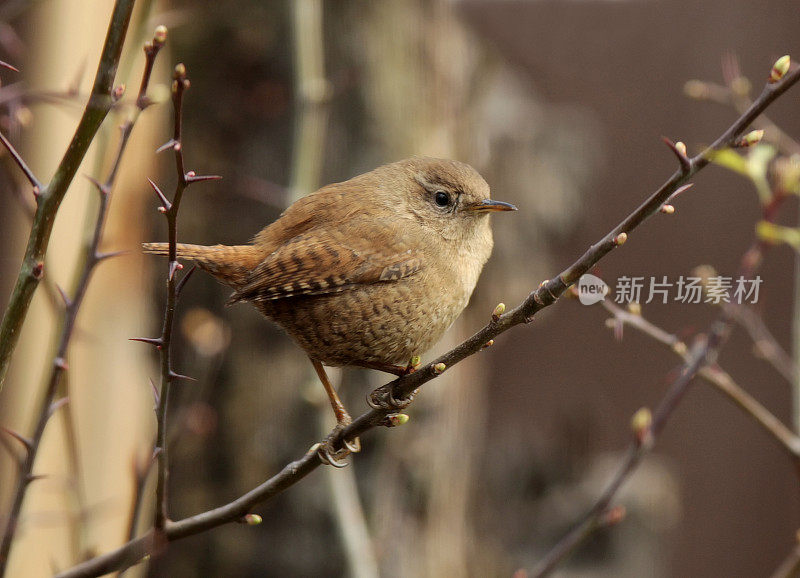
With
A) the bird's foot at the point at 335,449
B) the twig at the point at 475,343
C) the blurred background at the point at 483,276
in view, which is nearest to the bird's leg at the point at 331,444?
the bird's foot at the point at 335,449

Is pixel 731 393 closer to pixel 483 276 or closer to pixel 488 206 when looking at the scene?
pixel 488 206

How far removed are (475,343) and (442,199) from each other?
31.4 inches

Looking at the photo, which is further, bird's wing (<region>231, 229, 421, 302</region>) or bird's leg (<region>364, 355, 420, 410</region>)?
bird's wing (<region>231, 229, 421, 302</region>)

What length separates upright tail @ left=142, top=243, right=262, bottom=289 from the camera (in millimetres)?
1662

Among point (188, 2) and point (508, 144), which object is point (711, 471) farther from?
point (188, 2)

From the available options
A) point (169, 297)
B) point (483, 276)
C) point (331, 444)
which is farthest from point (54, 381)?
point (483, 276)

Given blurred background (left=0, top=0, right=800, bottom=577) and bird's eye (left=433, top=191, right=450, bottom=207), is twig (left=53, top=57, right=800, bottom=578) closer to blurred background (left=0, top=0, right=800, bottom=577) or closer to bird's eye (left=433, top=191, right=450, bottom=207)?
bird's eye (left=433, top=191, right=450, bottom=207)

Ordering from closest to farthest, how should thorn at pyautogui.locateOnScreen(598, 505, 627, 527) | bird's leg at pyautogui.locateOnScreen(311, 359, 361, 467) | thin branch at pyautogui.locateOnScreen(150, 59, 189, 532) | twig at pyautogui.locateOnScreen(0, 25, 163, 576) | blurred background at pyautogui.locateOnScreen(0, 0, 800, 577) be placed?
Result: thin branch at pyautogui.locateOnScreen(150, 59, 189, 532) → twig at pyautogui.locateOnScreen(0, 25, 163, 576) → bird's leg at pyautogui.locateOnScreen(311, 359, 361, 467) → thorn at pyautogui.locateOnScreen(598, 505, 627, 527) → blurred background at pyautogui.locateOnScreen(0, 0, 800, 577)

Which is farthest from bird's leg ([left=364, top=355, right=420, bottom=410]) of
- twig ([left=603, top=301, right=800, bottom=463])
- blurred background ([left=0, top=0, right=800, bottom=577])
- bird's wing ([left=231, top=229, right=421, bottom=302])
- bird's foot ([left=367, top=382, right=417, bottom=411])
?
blurred background ([left=0, top=0, right=800, bottom=577])

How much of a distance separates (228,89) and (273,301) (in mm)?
2091

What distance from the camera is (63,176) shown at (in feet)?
3.45

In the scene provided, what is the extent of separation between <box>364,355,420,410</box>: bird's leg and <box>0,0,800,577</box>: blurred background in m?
1.60

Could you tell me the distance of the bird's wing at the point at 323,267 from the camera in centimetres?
165

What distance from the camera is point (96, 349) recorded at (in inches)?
169
